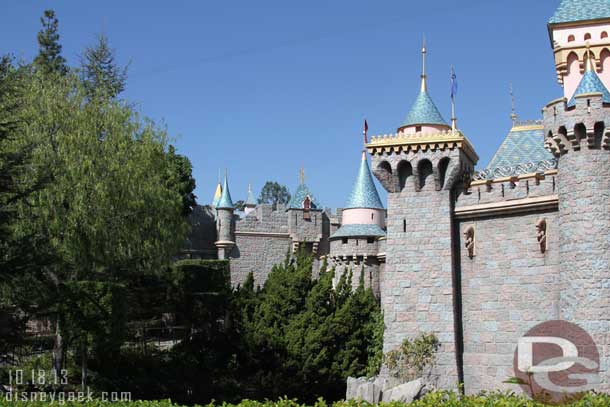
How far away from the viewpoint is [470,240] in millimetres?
20469

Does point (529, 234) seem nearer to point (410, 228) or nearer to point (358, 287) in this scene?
point (410, 228)

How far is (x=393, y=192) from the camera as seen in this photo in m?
21.5

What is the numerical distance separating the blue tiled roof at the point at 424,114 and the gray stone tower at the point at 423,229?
0.03 m

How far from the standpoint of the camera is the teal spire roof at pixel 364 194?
2662cm

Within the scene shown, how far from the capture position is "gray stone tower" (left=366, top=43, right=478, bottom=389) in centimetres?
2009

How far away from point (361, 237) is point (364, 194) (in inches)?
88.1

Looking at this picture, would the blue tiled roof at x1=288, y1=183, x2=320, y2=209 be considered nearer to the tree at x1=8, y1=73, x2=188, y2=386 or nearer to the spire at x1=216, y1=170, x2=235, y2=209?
the spire at x1=216, y1=170, x2=235, y2=209

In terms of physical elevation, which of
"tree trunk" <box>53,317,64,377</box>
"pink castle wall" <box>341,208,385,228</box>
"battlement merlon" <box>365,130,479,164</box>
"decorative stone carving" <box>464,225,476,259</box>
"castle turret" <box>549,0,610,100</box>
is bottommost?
"tree trunk" <box>53,317,64,377</box>

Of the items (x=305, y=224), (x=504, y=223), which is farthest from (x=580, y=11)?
(x=305, y=224)

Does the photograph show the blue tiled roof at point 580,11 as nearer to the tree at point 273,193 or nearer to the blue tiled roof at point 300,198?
the blue tiled roof at point 300,198

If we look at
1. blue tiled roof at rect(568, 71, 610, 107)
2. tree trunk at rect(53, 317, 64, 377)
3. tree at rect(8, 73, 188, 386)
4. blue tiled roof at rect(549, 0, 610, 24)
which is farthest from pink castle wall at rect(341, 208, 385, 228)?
tree trunk at rect(53, 317, 64, 377)

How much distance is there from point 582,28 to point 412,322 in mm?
10137

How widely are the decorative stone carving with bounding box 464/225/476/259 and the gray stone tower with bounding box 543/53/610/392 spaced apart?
2.76m

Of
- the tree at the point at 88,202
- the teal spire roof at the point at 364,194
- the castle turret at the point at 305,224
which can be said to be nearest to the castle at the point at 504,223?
the teal spire roof at the point at 364,194
